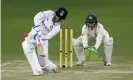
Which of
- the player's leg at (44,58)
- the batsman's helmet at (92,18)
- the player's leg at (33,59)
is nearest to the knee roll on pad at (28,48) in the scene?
the player's leg at (33,59)

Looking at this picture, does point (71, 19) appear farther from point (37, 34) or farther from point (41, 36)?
point (37, 34)

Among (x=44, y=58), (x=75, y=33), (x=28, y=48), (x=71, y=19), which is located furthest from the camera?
(x=71, y=19)

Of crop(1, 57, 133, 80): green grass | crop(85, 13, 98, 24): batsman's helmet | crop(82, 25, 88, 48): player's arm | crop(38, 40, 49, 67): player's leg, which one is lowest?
crop(1, 57, 133, 80): green grass

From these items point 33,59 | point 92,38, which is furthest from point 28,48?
point 92,38

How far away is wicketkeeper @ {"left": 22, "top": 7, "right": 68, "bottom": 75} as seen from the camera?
9.04 m

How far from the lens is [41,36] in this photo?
30.7ft

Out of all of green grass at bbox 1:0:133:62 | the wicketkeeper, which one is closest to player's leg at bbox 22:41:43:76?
the wicketkeeper

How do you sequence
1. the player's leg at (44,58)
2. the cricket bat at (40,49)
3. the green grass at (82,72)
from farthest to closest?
the player's leg at (44,58) < the cricket bat at (40,49) < the green grass at (82,72)

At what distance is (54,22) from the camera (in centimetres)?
951

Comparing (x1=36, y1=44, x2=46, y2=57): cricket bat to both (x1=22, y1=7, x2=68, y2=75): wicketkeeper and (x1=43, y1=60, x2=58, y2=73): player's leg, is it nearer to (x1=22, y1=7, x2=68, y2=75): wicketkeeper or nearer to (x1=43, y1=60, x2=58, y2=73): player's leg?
(x1=22, y1=7, x2=68, y2=75): wicketkeeper

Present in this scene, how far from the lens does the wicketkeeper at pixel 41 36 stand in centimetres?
904

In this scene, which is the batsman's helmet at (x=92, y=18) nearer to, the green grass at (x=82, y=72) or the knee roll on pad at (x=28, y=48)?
the green grass at (x=82, y=72)

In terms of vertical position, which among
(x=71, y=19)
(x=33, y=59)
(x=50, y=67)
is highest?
(x=71, y=19)

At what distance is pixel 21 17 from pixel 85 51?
1401cm
